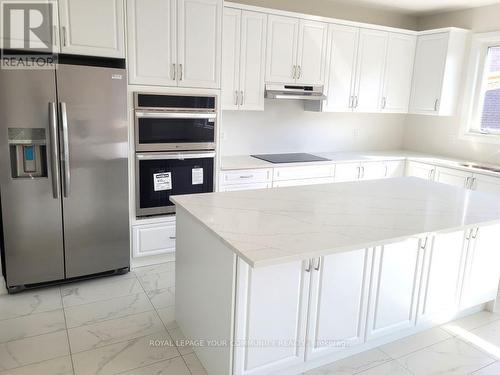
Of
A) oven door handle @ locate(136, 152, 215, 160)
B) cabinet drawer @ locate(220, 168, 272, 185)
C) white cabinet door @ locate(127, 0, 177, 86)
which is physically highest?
white cabinet door @ locate(127, 0, 177, 86)

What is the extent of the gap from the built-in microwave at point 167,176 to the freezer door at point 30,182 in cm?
67

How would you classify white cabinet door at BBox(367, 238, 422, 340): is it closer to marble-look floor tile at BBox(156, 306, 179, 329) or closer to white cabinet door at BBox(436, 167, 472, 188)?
marble-look floor tile at BBox(156, 306, 179, 329)

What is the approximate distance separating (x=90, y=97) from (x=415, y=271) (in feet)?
8.32

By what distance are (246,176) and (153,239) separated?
1.07 m

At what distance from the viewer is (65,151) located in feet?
9.43

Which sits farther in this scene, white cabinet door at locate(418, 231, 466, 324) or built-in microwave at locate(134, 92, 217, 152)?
built-in microwave at locate(134, 92, 217, 152)

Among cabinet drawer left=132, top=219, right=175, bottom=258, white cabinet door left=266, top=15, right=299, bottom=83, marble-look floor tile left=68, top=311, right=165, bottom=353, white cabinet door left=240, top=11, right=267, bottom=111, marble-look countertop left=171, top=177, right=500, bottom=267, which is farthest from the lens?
white cabinet door left=266, top=15, right=299, bottom=83

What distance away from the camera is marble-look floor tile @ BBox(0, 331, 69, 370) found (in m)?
2.26

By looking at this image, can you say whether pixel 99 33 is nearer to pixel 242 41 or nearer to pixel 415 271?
pixel 242 41

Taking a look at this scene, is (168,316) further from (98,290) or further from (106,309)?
(98,290)

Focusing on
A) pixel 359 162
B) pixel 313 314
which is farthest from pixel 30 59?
pixel 359 162

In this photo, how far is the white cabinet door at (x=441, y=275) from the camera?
2500 mm

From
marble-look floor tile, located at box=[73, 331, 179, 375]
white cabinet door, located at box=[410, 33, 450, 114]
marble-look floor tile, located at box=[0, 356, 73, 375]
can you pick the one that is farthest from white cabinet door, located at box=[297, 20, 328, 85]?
marble-look floor tile, located at box=[0, 356, 73, 375]

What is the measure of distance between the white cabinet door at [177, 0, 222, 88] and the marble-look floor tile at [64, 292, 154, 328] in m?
1.79
